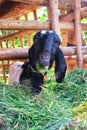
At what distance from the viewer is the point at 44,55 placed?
240 centimetres

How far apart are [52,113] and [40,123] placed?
11cm

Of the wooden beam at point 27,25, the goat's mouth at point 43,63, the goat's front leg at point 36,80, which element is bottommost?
the goat's front leg at point 36,80

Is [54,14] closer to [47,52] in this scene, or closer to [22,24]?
[22,24]

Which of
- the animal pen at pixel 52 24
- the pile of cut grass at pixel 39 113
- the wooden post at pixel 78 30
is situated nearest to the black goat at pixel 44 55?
the pile of cut grass at pixel 39 113

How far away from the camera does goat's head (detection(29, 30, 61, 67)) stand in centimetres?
241

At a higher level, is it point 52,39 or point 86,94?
point 52,39

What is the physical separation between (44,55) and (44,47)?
0.22 feet

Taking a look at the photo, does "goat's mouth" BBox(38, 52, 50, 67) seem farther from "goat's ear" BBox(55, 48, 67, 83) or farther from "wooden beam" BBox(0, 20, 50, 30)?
"wooden beam" BBox(0, 20, 50, 30)

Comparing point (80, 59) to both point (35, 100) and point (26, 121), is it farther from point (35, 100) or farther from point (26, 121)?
Answer: point (26, 121)

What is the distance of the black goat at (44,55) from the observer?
2432 millimetres

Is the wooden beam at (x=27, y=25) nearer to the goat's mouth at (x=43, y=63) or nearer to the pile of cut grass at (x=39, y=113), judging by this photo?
the goat's mouth at (x=43, y=63)

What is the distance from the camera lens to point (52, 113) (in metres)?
1.74

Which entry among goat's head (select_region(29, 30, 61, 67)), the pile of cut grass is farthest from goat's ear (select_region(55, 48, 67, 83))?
the pile of cut grass

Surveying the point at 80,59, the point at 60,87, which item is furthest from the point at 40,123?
the point at 80,59
